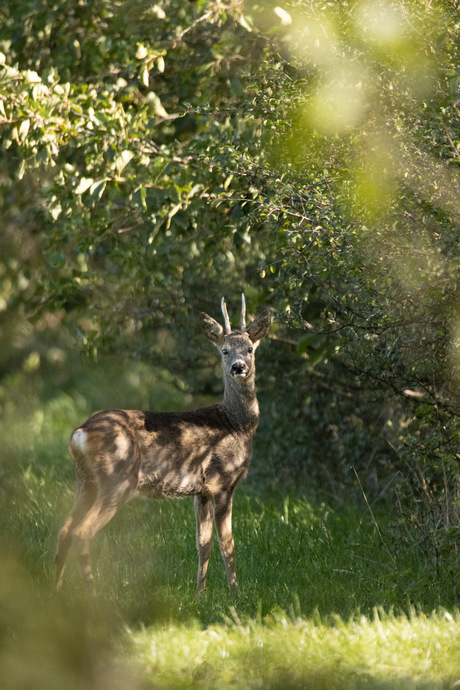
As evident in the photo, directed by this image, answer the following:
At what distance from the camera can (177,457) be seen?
6.55 metres

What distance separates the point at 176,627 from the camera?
552 cm

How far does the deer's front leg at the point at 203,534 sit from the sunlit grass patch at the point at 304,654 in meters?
1.06

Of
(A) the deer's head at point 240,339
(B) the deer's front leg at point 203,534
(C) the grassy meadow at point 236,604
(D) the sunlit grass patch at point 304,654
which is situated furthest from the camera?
(A) the deer's head at point 240,339

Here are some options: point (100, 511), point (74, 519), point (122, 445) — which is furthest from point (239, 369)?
point (74, 519)

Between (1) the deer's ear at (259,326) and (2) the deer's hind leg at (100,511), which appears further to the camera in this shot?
(1) the deer's ear at (259,326)

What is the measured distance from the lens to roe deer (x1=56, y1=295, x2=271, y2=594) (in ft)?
20.6

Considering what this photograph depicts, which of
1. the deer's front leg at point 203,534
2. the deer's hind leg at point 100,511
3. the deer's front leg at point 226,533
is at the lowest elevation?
the deer's front leg at point 203,534

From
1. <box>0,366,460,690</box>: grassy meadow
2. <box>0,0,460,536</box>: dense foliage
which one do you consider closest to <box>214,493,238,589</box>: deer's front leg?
<box>0,366,460,690</box>: grassy meadow

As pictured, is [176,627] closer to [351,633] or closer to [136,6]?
[351,633]

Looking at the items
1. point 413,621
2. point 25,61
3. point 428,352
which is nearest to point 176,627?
point 413,621

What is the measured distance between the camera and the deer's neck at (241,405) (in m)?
7.04

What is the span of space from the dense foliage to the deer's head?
29 cm

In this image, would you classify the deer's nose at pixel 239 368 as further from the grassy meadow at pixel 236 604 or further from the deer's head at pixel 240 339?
the grassy meadow at pixel 236 604

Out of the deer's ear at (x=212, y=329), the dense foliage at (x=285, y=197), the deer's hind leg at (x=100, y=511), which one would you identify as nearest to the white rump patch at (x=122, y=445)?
the deer's hind leg at (x=100, y=511)
